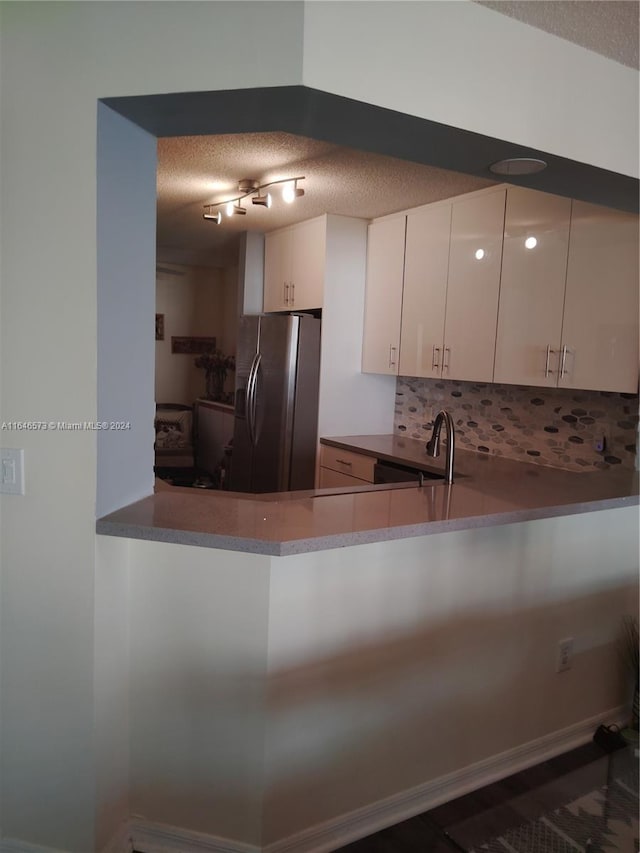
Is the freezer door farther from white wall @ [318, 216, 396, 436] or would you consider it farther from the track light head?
the track light head

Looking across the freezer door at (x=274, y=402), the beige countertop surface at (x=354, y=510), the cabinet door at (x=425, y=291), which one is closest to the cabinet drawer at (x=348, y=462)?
the freezer door at (x=274, y=402)

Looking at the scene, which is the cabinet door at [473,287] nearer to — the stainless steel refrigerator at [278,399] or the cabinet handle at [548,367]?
the cabinet handle at [548,367]

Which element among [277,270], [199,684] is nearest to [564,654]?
[199,684]

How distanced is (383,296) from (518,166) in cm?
190

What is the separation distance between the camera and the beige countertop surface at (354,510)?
1470 millimetres

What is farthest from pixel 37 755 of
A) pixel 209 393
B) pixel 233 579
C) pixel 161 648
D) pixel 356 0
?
pixel 209 393

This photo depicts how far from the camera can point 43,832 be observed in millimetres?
1566

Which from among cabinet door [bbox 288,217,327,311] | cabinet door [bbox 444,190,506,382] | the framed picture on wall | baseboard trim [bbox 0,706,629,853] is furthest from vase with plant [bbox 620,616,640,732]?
the framed picture on wall

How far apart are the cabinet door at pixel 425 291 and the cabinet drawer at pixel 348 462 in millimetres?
588

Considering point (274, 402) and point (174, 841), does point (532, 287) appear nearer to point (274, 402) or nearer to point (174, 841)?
point (274, 402)

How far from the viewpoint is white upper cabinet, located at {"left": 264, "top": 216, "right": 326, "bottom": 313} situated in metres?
3.66

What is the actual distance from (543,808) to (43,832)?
5.06ft

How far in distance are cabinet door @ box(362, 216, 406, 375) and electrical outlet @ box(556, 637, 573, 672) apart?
188cm

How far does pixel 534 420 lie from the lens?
9.91 feet
